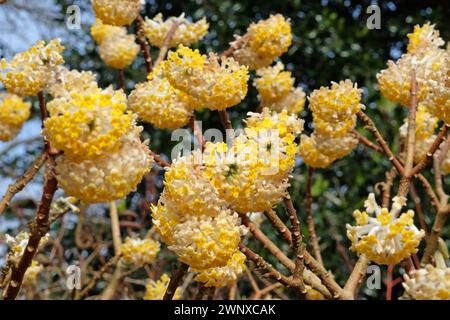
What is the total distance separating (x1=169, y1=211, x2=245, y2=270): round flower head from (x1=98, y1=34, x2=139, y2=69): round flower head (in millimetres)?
984

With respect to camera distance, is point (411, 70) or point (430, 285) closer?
point (430, 285)

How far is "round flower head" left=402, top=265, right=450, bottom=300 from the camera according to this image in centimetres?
86

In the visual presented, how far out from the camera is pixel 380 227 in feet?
2.97

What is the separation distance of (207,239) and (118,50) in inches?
40.3

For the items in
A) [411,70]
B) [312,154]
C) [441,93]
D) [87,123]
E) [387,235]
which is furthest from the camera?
[312,154]

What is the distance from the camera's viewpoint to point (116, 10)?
1.44 metres

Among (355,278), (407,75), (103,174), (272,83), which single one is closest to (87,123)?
(103,174)

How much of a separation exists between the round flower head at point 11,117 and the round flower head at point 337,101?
925 mm

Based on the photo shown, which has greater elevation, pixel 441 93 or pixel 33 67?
pixel 33 67

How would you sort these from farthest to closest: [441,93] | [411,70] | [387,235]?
[411,70] → [441,93] → [387,235]

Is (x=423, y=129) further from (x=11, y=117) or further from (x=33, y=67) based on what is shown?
(x=11, y=117)

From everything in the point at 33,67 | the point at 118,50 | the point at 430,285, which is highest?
the point at 118,50
